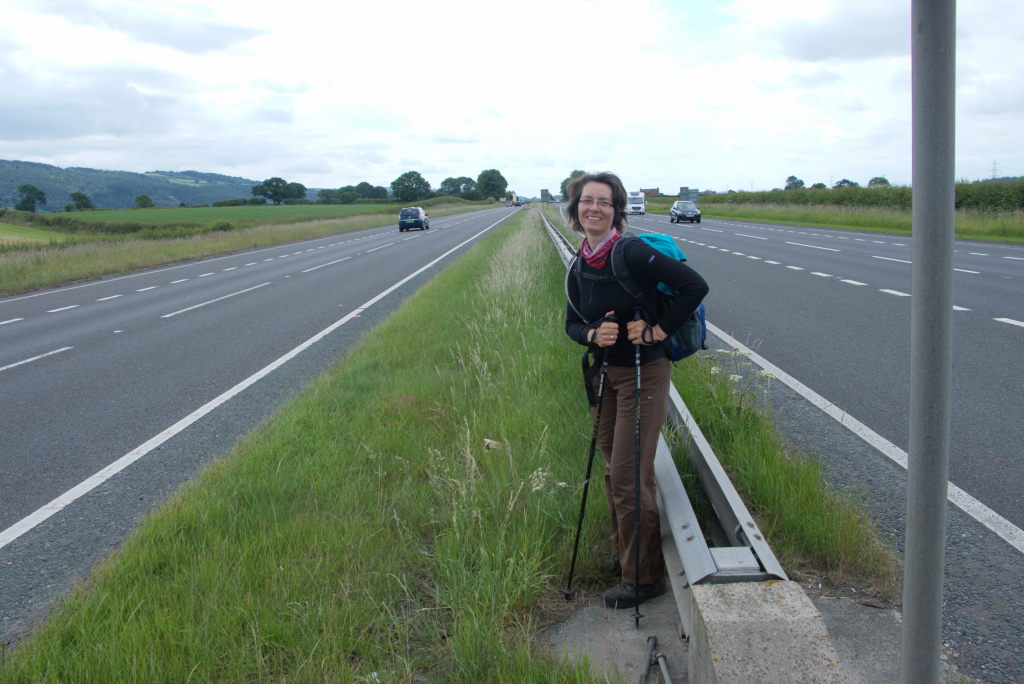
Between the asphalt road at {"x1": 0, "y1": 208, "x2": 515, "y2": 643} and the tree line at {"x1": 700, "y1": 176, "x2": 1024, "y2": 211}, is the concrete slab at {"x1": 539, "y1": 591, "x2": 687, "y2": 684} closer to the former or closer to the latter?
the asphalt road at {"x1": 0, "y1": 208, "x2": 515, "y2": 643}

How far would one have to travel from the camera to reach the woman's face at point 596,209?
132 inches

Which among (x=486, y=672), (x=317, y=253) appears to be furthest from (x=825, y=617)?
(x=317, y=253)

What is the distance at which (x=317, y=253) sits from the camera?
107ft

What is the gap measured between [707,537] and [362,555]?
1.59 metres

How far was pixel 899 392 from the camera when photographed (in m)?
6.73

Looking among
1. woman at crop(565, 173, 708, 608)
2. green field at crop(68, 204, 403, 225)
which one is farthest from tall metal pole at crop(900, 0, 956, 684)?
green field at crop(68, 204, 403, 225)

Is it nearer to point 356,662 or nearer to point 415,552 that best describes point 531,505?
point 415,552

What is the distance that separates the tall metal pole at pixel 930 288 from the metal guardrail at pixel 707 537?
1016 mm

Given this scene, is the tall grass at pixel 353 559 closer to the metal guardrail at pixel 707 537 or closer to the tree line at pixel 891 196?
the metal guardrail at pixel 707 537

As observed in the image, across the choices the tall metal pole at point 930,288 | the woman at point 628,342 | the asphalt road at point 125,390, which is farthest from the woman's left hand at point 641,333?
the asphalt road at point 125,390

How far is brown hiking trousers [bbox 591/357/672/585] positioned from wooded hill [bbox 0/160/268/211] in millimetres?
143839

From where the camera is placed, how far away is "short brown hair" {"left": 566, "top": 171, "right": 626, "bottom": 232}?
344 centimetres

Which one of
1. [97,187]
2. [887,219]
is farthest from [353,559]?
[97,187]

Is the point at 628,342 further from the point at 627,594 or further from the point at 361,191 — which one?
the point at 361,191
